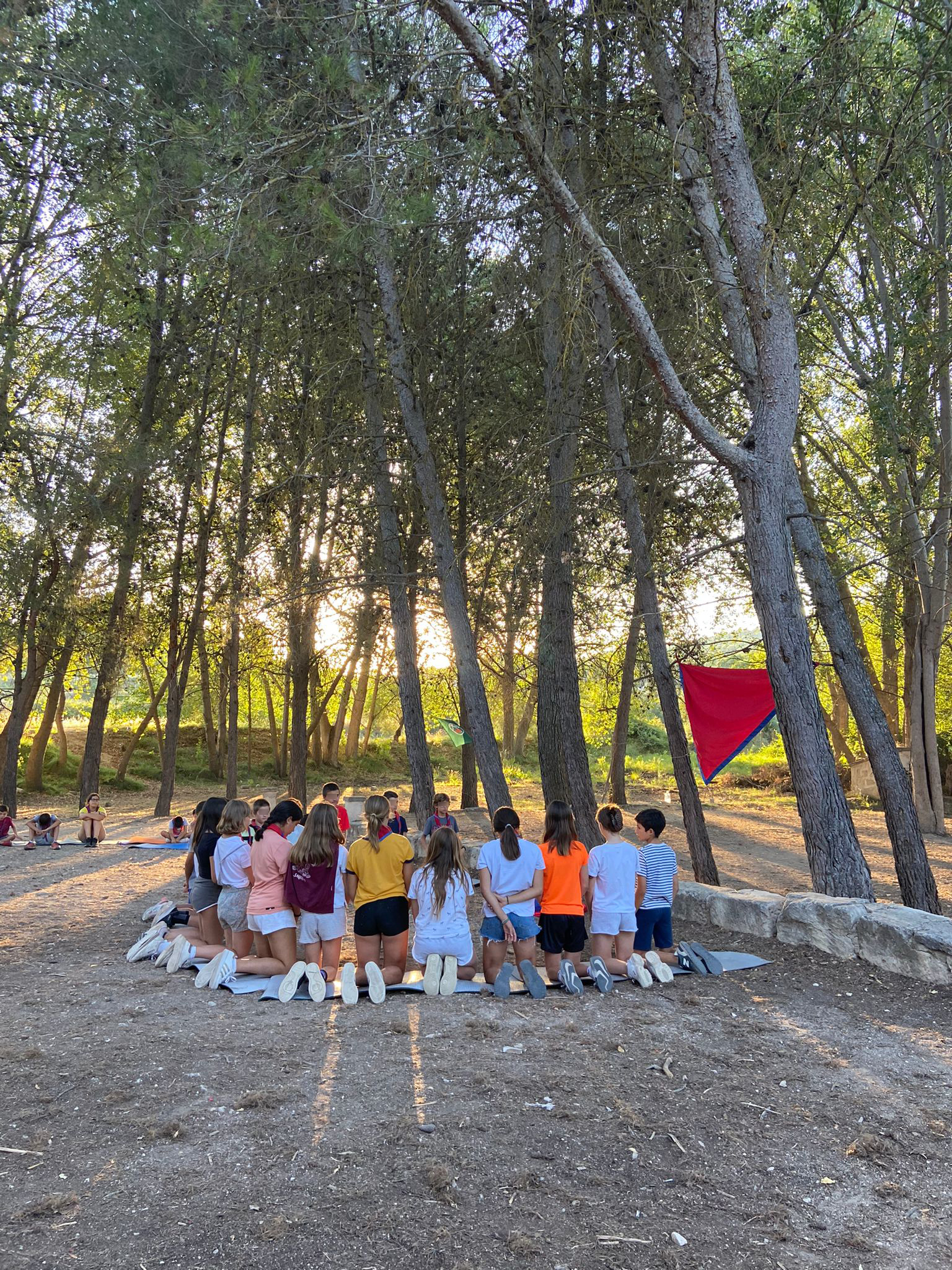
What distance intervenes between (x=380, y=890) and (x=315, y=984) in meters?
0.75

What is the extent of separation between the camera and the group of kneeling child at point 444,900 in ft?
18.6

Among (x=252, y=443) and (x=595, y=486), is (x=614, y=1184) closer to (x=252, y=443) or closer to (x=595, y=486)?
(x=595, y=486)

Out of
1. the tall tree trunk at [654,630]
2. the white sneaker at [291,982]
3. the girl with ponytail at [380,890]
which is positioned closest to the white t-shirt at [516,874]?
the girl with ponytail at [380,890]

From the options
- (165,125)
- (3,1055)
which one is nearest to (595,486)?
(165,125)

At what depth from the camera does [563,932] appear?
19.2 feet

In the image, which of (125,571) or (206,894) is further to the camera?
(125,571)

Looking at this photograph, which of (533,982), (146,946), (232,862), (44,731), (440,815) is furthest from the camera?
(44,731)

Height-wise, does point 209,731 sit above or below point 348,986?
above

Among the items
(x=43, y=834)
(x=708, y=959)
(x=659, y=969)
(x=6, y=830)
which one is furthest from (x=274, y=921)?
(x=6, y=830)

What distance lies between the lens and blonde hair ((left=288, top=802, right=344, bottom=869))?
568 cm

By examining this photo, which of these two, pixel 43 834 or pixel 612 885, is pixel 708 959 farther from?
pixel 43 834

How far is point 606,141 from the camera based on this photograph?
26.3ft

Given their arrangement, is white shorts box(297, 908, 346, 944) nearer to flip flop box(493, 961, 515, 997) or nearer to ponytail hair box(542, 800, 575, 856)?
flip flop box(493, 961, 515, 997)

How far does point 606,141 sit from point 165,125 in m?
3.87
